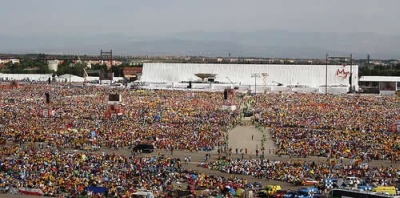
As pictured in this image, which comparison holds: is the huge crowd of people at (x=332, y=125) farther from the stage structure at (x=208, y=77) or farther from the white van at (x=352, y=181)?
the stage structure at (x=208, y=77)

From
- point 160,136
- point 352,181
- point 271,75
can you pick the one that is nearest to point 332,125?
point 160,136

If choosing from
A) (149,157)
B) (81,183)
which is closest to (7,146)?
(149,157)

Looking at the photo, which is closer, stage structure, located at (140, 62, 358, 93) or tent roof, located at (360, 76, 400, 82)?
tent roof, located at (360, 76, 400, 82)

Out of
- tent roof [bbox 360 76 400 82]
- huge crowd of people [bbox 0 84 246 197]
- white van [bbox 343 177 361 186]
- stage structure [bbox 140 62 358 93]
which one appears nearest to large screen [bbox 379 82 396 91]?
tent roof [bbox 360 76 400 82]

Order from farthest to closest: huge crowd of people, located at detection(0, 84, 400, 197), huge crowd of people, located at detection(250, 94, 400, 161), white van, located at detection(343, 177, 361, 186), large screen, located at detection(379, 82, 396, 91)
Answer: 1. large screen, located at detection(379, 82, 396, 91)
2. huge crowd of people, located at detection(250, 94, 400, 161)
3. huge crowd of people, located at detection(0, 84, 400, 197)
4. white van, located at detection(343, 177, 361, 186)

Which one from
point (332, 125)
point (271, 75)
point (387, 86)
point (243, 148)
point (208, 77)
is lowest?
point (243, 148)

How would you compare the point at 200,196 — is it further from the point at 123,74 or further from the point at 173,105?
the point at 123,74

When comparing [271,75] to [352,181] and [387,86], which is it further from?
[352,181]

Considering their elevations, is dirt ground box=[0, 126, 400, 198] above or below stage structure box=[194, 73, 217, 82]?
below

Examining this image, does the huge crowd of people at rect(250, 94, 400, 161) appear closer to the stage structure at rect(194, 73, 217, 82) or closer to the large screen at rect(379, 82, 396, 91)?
the large screen at rect(379, 82, 396, 91)
